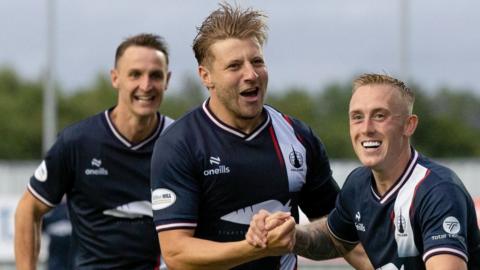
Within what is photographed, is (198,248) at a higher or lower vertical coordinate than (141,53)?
lower

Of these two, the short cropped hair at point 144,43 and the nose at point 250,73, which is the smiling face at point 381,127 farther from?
the short cropped hair at point 144,43

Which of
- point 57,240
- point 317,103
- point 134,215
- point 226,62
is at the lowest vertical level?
point 317,103

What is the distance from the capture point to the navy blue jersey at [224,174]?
684cm

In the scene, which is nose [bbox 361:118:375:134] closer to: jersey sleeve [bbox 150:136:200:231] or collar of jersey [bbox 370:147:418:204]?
collar of jersey [bbox 370:147:418:204]

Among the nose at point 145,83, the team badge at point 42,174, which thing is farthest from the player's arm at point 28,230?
the nose at point 145,83

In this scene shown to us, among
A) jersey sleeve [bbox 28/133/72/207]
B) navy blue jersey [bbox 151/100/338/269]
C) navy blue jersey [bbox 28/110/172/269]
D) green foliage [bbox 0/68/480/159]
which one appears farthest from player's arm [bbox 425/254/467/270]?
green foliage [bbox 0/68/480/159]

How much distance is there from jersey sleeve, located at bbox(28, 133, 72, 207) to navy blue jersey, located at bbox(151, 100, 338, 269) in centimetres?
199

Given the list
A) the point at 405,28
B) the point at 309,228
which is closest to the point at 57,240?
the point at 309,228

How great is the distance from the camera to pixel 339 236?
722cm

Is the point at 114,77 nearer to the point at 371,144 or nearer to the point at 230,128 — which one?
the point at 230,128

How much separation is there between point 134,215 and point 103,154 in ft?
1.65

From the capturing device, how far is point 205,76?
23.1 ft

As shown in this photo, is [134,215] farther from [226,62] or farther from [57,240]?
[57,240]

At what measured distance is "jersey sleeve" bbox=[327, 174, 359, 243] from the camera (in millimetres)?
6992
